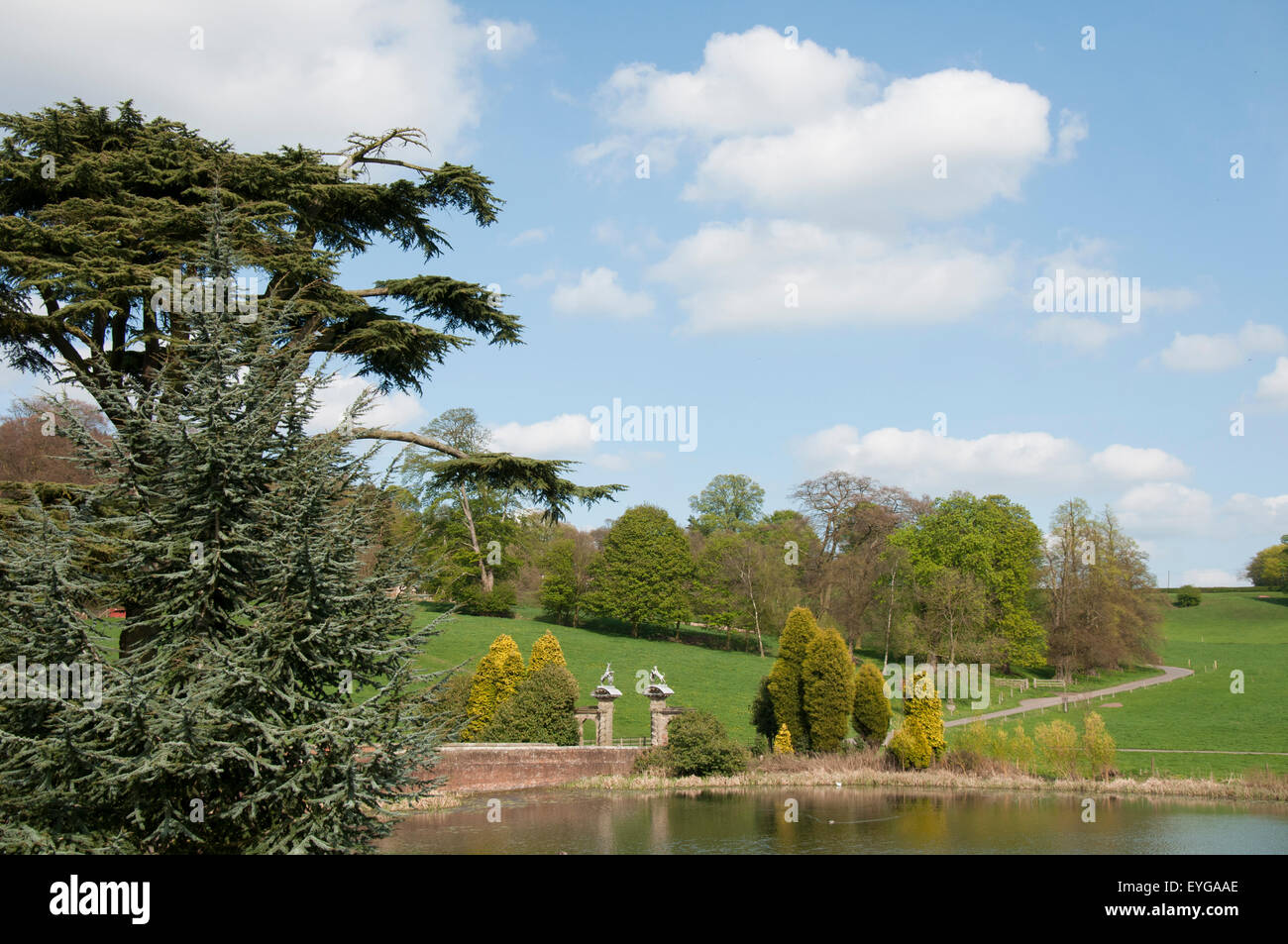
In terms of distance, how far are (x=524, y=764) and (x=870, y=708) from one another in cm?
1065

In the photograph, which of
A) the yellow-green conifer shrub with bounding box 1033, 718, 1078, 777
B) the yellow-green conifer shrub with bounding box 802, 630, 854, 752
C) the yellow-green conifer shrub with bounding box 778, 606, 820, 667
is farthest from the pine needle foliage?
the yellow-green conifer shrub with bounding box 1033, 718, 1078, 777

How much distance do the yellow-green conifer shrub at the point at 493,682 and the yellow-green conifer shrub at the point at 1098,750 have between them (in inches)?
661

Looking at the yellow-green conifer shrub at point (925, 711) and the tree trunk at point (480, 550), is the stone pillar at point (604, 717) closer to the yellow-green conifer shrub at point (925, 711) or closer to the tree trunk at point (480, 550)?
the yellow-green conifer shrub at point (925, 711)

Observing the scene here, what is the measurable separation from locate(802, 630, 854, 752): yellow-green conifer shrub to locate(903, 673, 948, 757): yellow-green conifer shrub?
184 centimetres

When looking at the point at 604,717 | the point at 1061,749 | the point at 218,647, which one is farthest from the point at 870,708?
the point at 218,647

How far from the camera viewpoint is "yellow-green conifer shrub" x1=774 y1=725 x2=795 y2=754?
27.3 m

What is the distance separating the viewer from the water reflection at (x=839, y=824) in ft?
54.3

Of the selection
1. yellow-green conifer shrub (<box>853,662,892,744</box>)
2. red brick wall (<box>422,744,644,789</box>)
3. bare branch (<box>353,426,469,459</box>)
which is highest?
bare branch (<box>353,426,469,459</box>)

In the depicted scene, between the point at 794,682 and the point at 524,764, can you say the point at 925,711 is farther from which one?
the point at 524,764

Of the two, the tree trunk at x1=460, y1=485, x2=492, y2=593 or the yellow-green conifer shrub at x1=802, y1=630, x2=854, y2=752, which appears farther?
the tree trunk at x1=460, y1=485, x2=492, y2=593

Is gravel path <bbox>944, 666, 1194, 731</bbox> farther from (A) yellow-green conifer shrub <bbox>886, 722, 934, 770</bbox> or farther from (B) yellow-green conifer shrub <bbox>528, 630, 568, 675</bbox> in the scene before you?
(B) yellow-green conifer shrub <bbox>528, 630, 568, 675</bbox>

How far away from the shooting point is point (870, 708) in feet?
91.3

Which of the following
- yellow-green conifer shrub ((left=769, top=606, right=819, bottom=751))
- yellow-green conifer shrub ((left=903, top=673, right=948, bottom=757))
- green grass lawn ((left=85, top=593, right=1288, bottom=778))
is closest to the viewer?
yellow-green conifer shrub ((left=903, top=673, right=948, bottom=757))
